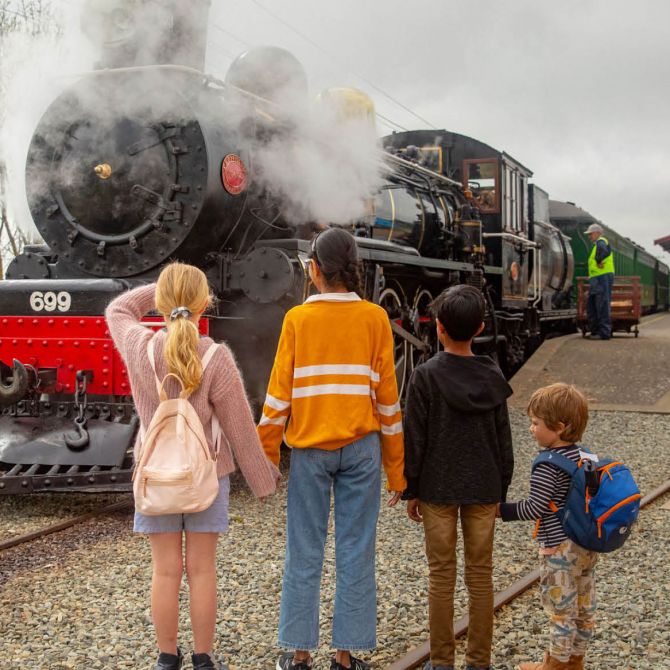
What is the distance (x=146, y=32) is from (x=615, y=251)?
17189 mm

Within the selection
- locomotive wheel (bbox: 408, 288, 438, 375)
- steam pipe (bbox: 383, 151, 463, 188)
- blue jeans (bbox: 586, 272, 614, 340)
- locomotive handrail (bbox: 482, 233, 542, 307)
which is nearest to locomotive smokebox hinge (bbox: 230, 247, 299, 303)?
locomotive wheel (bbox: 408, 288, 438, 375)

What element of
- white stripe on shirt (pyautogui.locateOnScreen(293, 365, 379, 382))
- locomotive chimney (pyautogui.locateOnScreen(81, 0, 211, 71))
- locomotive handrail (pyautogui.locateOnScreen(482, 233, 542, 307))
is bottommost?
white stripe on shirt (pyautogui.locateOnScreen(293, 365, 379, 382))

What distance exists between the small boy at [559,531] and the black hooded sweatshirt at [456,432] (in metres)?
0.13

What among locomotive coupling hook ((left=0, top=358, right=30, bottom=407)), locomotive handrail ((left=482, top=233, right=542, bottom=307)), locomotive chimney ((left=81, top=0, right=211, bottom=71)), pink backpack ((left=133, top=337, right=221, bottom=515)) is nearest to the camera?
pink backpack ((left=133, top=337, right=221, bottom=515))

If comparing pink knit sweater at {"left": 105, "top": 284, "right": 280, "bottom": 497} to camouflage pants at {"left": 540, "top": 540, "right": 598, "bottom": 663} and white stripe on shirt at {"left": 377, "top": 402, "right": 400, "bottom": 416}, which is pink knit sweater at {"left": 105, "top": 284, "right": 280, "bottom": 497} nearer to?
white stripe on shirt at {"left": 377, "top": 402, "right": 400, "bottom": 416}

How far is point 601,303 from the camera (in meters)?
12.6

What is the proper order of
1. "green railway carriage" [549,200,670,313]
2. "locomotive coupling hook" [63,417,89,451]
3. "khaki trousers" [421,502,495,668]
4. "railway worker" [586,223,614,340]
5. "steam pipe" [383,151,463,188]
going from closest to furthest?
"khaki trousers" [421,502,495,668] < "locomotive coupling hook" [63,417,89,451] < "steam pipe" [383,151,463,188] < "railway worker" [586,223,614,340] < "green railway carriage" [549,200,670,313]

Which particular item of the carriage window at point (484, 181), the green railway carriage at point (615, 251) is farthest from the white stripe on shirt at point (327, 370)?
the green railway carriage at point (615, 251)

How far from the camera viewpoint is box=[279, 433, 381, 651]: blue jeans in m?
2.52

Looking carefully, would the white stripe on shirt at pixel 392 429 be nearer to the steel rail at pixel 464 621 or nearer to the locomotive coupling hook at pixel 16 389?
the steel rail at pixel 464 621

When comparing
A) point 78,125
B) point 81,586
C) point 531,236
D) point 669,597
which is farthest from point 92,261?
point 531,236

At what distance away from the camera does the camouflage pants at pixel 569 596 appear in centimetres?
244

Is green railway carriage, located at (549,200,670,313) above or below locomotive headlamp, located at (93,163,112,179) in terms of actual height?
above

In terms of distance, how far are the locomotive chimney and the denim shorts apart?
374 cm
